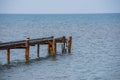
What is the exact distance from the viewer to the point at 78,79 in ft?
96.8

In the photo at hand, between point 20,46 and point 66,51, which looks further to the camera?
point 66,51

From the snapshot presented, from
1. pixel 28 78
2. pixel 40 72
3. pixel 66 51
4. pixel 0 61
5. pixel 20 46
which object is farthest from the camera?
pixel 66 51

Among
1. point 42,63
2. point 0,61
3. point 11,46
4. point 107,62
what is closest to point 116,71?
point 107,62

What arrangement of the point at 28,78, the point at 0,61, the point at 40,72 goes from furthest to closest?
the point at 0,61, the point at 40,72, the point at 28,78

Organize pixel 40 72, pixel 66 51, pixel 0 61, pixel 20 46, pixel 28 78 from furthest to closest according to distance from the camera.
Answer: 1. pixel 66 51
2. pixel 0 61
3. pixel 20 46
4. pixel 40 72
5. pixel 28 78

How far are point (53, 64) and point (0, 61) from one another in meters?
6.13

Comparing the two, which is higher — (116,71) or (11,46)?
(11,46)

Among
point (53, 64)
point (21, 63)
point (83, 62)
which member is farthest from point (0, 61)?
point (83, 62)

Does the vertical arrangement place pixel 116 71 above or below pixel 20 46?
below

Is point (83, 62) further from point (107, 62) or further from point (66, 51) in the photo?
point (66, 51)

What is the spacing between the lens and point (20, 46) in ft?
113

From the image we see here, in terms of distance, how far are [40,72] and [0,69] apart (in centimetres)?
390

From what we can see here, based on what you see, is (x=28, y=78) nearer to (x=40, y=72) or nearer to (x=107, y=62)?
(x=40, y=72)

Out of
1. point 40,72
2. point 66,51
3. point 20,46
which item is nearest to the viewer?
point 40,72
